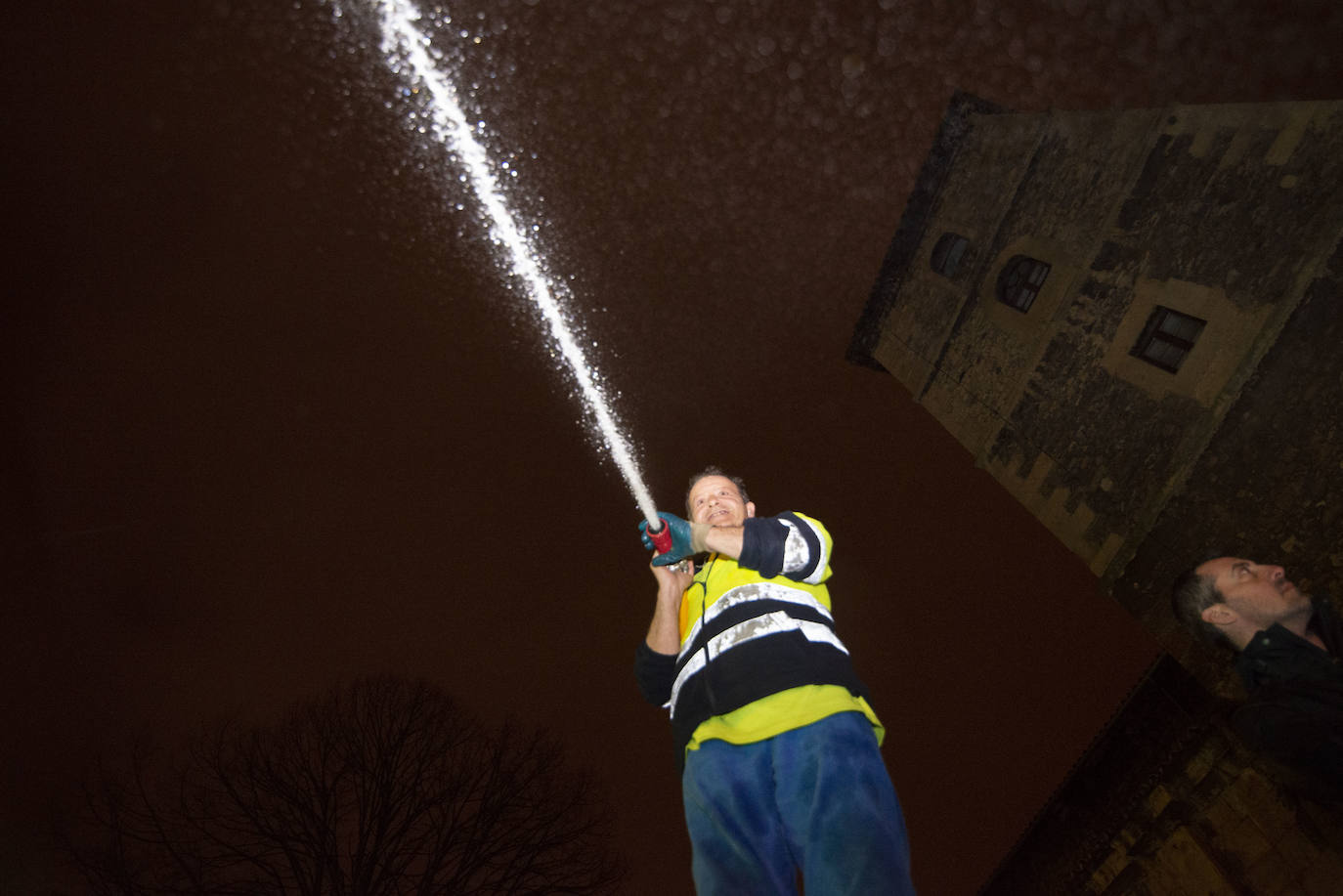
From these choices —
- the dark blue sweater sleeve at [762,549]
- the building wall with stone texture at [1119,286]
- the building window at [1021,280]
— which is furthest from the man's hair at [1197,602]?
the building window at [1021,280]

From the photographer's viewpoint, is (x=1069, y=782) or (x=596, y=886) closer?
(x=1069, y=782)

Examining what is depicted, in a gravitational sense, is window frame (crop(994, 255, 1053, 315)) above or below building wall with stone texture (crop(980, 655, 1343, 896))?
above

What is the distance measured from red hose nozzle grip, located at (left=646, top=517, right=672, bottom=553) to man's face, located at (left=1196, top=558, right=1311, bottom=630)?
3180mm

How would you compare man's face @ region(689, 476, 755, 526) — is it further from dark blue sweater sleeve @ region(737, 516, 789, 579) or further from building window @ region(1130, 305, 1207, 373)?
building window @ region(1130, 305, 1207, 373)

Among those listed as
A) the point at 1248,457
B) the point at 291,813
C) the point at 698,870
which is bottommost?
the point at 291,813

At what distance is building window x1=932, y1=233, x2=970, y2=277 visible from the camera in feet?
37.3

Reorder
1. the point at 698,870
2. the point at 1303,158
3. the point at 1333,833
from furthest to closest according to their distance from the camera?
the point at 1303,158 → the point at 1333,833 → the point at 698,870

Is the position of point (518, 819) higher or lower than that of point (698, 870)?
lower

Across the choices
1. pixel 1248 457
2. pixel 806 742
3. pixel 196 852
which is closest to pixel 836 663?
pixel 806 742

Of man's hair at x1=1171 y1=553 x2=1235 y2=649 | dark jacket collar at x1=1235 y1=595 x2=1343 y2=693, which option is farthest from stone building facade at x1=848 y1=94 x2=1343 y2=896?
dark jacket collar at x1=1235 y1=595 x2=1343 y2=693

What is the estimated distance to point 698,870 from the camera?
8.63 feet

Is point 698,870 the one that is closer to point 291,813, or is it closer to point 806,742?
point 806,742

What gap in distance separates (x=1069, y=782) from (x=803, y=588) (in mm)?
5889

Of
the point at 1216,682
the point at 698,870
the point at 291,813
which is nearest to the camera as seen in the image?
the point at 698,870
